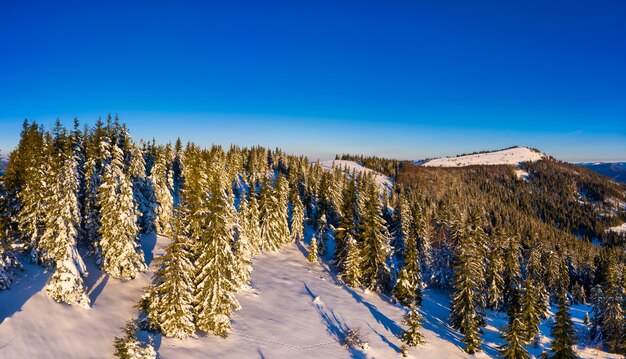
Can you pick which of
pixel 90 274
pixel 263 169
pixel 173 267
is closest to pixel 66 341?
pixel 173 267

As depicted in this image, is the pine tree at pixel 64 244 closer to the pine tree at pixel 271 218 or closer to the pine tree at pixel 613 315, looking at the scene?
the pine tree at pixel 271 218

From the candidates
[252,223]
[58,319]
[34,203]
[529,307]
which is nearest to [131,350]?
[58,319]

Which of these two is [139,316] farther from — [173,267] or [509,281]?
[509,281]

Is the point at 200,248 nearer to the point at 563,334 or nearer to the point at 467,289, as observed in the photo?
the point at 467,289

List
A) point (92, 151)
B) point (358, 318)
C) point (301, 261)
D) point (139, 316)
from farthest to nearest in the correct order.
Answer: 1. point (301, 261)
2. point (358, 318)
3. point (92, 151)
4. point (139, 316)

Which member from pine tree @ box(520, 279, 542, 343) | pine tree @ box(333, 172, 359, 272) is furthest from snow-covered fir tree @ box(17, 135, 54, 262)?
pine tree @ box(520, 279, 542, 343)
